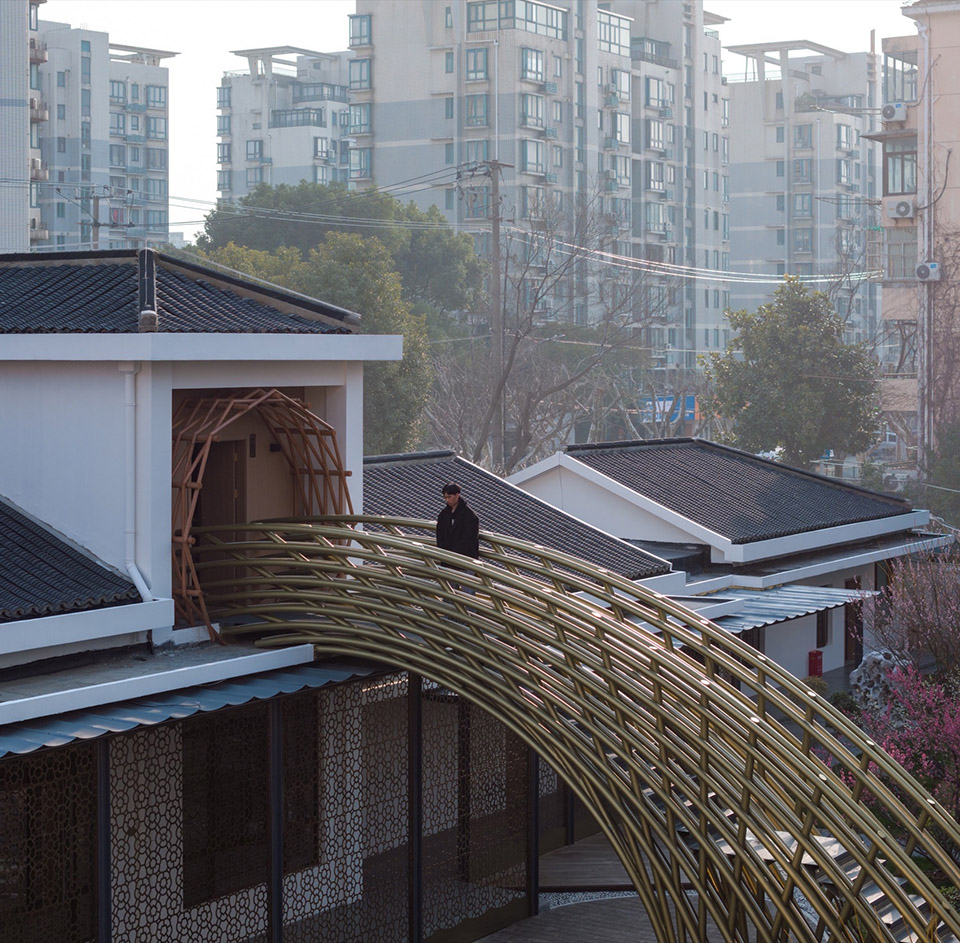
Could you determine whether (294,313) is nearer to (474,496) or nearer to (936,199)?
(474,496)

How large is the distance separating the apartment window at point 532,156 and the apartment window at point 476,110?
2240 millimetres

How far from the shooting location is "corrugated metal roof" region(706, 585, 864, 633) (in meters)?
17.7

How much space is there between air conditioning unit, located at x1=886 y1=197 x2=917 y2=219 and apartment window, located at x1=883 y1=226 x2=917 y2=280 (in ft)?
3.81

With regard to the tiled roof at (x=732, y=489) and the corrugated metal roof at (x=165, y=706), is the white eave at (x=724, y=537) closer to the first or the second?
the tiled roof at (x=732, y=489)

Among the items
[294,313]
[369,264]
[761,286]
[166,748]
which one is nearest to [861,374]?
[369,264]

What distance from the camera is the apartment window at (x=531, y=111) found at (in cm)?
6512

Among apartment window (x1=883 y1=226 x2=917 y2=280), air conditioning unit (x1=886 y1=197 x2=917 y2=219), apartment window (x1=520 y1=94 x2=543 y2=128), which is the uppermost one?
apartment window (x1=520 y1=94 x2=543 y2=128)

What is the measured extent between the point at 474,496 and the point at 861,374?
21828 millimetres

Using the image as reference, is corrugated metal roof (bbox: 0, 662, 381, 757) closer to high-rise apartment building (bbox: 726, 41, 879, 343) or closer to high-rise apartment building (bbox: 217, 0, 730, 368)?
high-rise apartment building (bbox: 217, 0, 730, 368)

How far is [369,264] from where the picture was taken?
1437 inches

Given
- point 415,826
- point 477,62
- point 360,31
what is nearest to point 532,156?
point 477,62

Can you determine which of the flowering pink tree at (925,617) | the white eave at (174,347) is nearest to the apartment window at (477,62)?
the flowering pink tree at (925,617)

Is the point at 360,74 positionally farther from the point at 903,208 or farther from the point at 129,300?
the point at 129,300

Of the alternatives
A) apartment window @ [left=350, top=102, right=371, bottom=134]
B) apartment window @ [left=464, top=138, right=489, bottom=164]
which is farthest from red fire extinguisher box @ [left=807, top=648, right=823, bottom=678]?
apartment window @ [left=350, top=102, right=371, bottom=134]
